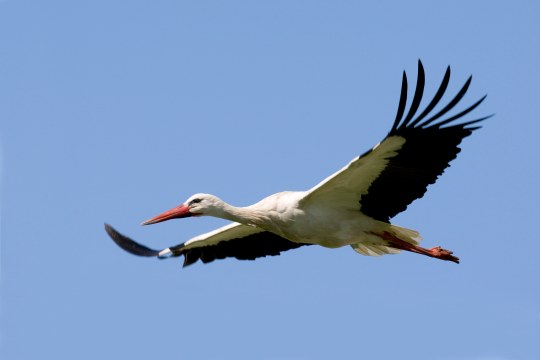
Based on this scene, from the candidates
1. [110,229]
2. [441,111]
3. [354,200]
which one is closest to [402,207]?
[354,200]

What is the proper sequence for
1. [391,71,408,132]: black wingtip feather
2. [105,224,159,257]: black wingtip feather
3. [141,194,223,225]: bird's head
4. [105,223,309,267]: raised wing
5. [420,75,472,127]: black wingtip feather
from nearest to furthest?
1. [391,71,408,132]: black wingtip feather
2. [420,75,472,127]: black wingtip feather
3. [141,194,223,225]: bird's head
4. [105,223,309,267]: raised wing
5. [105,224,159,257]: black wingtip feather

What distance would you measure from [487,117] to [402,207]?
1307 millimetres

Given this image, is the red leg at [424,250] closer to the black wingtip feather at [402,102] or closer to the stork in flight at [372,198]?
the stork in flight at [372,198]

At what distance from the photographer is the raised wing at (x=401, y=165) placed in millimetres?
10586

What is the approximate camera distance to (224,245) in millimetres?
12719

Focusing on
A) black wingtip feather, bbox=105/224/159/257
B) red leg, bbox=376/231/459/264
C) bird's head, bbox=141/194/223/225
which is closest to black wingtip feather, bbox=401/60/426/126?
red leg, bbox=376/231/459/264

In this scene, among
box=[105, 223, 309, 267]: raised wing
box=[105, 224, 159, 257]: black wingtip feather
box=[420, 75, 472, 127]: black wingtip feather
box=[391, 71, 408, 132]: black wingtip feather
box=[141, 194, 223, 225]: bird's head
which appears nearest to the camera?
box=[391, 71, 408, 132]: black wingtip feather

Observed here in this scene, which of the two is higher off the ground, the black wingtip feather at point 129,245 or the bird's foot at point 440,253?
the black wingtip feather at point 129,245

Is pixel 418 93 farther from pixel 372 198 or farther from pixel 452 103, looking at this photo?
pixel 372 198

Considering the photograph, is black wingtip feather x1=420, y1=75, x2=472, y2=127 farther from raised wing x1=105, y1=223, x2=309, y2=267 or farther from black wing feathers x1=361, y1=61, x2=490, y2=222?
raised wing x1=105, y1=223, x2=309, y2=267

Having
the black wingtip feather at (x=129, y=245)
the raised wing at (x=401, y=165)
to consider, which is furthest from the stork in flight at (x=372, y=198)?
the black wingtip feather at (x=129, y=245)

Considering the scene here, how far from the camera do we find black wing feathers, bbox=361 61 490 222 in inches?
414

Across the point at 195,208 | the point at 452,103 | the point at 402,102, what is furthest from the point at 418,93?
the point at 195,208

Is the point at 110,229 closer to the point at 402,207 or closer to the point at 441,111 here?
the point at 402,207
